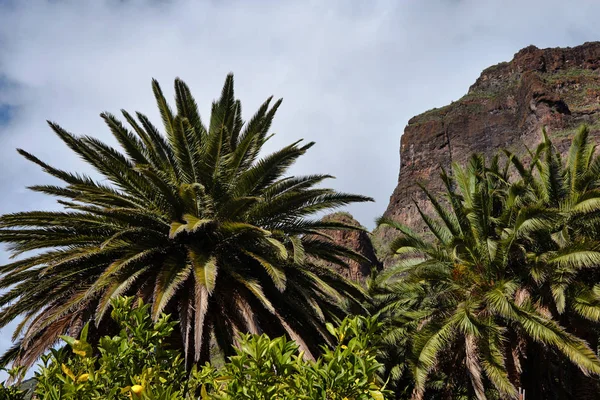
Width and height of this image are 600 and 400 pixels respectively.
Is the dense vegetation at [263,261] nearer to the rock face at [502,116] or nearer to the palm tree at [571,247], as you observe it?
the palm tree at [571,247]

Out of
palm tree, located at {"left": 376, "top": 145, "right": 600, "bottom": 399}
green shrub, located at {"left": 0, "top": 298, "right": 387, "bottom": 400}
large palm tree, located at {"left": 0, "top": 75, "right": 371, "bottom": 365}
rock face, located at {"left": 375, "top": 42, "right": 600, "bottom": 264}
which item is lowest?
palm tree, located at {"left": 376, "top": 145, "right": 600, "bottom": 399}

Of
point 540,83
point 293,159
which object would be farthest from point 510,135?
point 293,159

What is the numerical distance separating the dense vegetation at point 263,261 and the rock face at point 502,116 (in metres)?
67.7

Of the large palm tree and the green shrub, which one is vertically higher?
the large palm tree

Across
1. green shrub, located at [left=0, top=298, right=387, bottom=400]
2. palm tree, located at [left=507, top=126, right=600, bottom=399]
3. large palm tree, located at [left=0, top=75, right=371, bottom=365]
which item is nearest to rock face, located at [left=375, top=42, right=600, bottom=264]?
palm tree, located at [left=507, top=126, right=600, bottom=399]

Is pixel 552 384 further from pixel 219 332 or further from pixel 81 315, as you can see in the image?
pixel 81 315

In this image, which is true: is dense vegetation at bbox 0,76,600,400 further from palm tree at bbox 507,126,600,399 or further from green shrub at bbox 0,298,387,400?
green shrub at bbox 0,298,387,400

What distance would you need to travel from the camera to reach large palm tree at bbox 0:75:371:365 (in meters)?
8.80

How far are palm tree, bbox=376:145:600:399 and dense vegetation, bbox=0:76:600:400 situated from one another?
0.14ft

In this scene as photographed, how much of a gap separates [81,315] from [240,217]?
10.6 ft

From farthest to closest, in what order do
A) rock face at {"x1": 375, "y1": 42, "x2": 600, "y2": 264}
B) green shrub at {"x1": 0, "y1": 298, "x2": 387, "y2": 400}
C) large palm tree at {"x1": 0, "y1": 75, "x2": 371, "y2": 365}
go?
rock face at {"x1": 375, "y1": 42, "x2": 600, "y2": 264} → large palm tree at {"x1": 0, "y1": 75, "x2": 371, "y2": 365} → green shrub at {"x1": 0, "y1": 298, "x2": 387, "y2": 400}

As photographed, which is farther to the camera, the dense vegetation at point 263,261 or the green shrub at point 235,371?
the dense vegetation at point 263,261

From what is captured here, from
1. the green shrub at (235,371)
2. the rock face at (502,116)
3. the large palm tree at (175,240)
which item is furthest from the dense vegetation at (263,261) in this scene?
the rock face at (502,116)

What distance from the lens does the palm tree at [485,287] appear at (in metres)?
11.2
